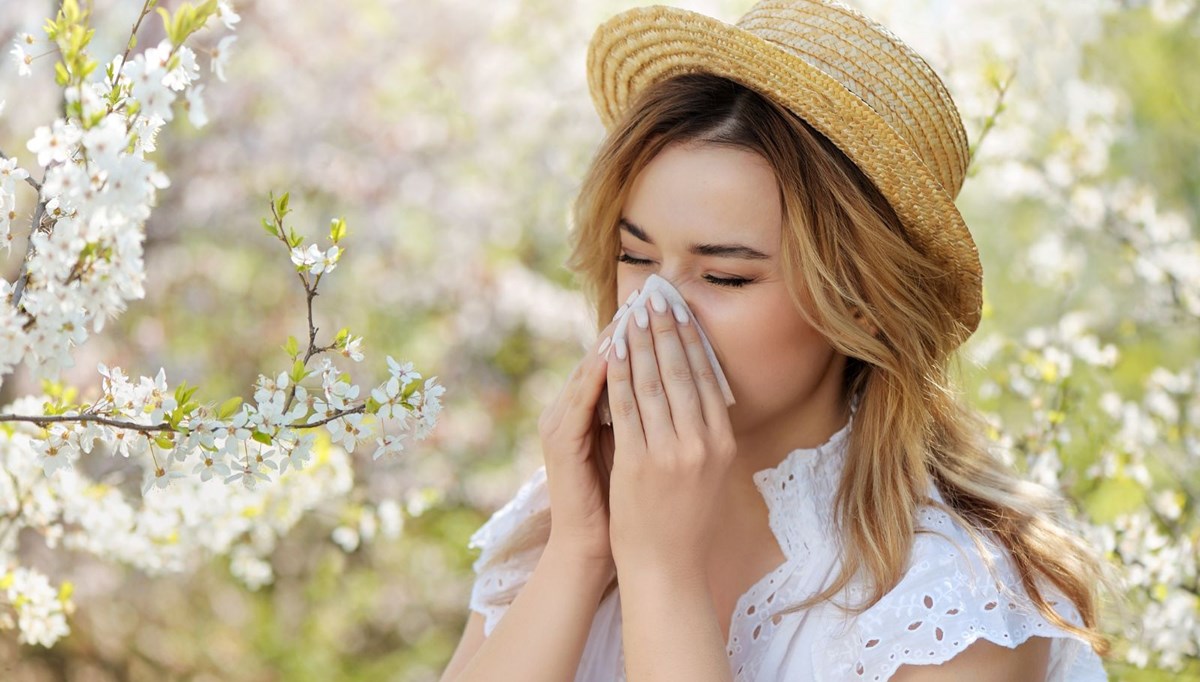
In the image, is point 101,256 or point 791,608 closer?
point 101,256

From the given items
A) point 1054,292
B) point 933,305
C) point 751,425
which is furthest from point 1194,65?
point 751,425

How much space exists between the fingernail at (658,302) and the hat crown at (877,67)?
16.3 inches

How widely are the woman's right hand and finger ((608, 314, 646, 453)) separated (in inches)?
3.6


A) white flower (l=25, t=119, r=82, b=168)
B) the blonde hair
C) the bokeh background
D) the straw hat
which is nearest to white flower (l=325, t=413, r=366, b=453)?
white flower (l=25, t=119, r=82, b=168)

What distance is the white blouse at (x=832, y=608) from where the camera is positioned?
1619 mm

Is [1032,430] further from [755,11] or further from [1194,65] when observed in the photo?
[1194,65]

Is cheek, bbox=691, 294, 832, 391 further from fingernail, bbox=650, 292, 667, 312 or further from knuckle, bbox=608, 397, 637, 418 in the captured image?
knuckle, bbox=608, 397, 637, 418

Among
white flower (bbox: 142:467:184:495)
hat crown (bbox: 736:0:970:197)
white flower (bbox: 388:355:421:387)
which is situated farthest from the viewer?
hat crown (bbox: 736:0:970:197)

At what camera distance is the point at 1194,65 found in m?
4.47

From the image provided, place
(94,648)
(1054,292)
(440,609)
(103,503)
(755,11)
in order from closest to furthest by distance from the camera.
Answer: (755,11) < (103,503) < (94,648) < (440,609) < (1054,292)

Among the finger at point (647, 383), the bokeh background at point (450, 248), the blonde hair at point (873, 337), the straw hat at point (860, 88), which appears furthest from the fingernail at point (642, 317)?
the bokeh background at point (450, 248)

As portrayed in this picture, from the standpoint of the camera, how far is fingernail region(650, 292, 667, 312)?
169 centimetres

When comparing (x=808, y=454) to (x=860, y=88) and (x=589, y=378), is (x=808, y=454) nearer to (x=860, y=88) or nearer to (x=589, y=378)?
(x=589, y=378)

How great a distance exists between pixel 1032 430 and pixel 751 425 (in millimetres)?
926
